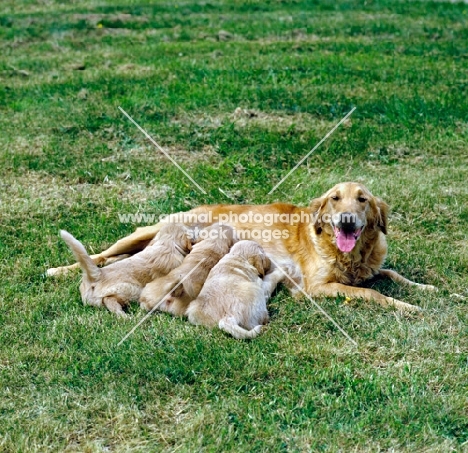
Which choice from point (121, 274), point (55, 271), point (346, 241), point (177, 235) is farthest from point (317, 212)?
point (55, 271)

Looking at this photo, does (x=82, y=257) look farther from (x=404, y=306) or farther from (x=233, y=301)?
(x=404, y=306)

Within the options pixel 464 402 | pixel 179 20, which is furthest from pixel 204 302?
pixel 179 20

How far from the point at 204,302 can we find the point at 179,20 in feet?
42.5

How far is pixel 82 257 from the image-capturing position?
5.64 meters

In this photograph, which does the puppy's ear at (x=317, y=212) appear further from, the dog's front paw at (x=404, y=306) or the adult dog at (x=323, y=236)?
the dog's front paw at (x=404, y=306)

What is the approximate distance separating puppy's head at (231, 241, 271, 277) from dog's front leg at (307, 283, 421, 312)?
0.47 m

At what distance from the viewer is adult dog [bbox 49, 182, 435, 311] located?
618cm

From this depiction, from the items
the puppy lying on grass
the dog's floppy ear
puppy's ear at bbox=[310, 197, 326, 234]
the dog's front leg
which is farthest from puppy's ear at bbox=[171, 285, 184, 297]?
the dog's floppy ear

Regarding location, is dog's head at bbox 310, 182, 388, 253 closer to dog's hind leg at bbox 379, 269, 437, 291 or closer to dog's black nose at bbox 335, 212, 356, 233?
dog's black nose at bbox 335, 212, 356, 233

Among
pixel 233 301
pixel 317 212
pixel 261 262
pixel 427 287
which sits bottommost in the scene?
pixel 427 287

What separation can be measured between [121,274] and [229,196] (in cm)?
258

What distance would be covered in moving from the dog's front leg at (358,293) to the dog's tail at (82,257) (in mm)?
1866

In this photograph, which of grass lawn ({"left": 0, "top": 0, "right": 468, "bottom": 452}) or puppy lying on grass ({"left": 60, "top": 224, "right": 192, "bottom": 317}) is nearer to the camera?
grass lawn ({"left": 0, "top": 0, "right": 468, "bottom": 452})

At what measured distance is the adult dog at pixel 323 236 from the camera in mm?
6180
